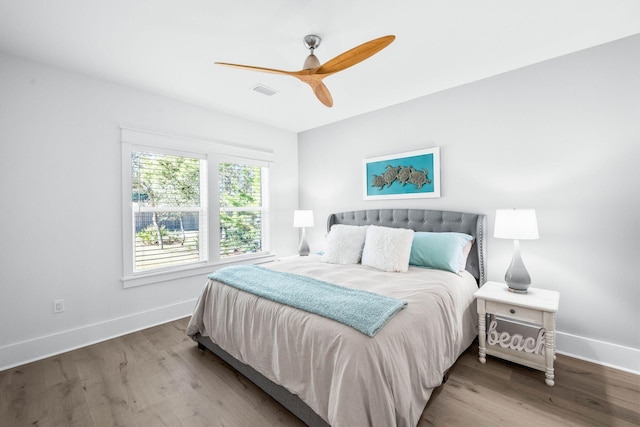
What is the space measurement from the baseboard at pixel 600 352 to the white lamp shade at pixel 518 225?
106 centimetres

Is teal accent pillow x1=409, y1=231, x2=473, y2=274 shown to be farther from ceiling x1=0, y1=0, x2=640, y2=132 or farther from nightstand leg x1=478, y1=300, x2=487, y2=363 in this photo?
ceiling x1=0, y1=0, x2=640, y2=132

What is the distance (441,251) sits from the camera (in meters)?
2.71

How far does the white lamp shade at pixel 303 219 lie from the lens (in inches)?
164

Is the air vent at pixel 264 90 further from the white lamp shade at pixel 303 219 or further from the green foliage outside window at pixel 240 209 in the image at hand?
the white lamp shade at pixel 303 219

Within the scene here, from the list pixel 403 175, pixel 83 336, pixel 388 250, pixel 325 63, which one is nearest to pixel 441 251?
pixel 388 250

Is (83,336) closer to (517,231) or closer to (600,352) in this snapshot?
(517,231)

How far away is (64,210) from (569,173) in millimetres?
4650

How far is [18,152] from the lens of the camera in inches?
95.1

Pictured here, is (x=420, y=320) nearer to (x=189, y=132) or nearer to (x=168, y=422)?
(x=168, y=422)

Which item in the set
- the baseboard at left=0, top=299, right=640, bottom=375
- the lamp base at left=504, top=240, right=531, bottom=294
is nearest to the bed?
the lamp base at left=504, top=240, right=531, bottom=294

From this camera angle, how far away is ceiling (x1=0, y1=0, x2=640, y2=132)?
185cm

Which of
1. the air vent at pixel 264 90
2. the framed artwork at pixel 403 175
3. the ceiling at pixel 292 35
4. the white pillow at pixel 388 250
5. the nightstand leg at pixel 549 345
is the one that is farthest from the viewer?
the framed artwork at pixel 403 175

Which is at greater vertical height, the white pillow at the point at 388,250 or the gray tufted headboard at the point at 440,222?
the gray tufted headboard at the point at 440,222

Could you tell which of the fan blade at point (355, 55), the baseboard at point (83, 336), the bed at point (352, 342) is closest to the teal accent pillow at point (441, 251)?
the bed at point (352, 342)
